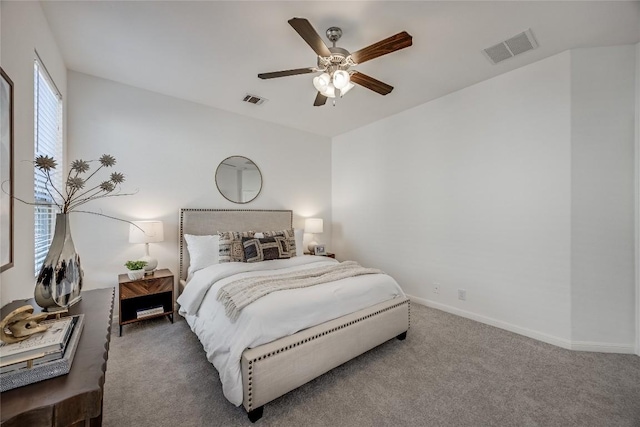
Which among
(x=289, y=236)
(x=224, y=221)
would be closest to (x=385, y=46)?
(x=289, y=236)

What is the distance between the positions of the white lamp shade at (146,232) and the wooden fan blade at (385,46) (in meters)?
2.71

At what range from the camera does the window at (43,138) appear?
1.93 m

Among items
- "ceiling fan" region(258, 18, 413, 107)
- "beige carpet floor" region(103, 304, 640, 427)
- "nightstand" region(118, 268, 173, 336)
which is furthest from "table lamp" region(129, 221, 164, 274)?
→ "ceiling fan" region(258, 18, 413, 107)

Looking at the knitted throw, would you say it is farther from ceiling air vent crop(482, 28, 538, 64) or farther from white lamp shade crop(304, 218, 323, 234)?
ceiling air vent crop(482, 28, 538, 64)

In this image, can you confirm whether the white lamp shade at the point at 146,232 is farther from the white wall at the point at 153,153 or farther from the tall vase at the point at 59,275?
the tall vase at the point at 59,275

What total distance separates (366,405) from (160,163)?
341cm

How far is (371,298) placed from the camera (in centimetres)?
246

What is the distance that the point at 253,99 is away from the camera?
11.4ft

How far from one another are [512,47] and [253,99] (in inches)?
112

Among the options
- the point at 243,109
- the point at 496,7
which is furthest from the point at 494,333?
the point at 243,109

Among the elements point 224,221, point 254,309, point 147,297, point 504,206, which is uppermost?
point 504,206

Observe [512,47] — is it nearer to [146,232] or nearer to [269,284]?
[269,284]

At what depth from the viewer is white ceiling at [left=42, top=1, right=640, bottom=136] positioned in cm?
196

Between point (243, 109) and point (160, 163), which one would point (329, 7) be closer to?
point (243, 109)
